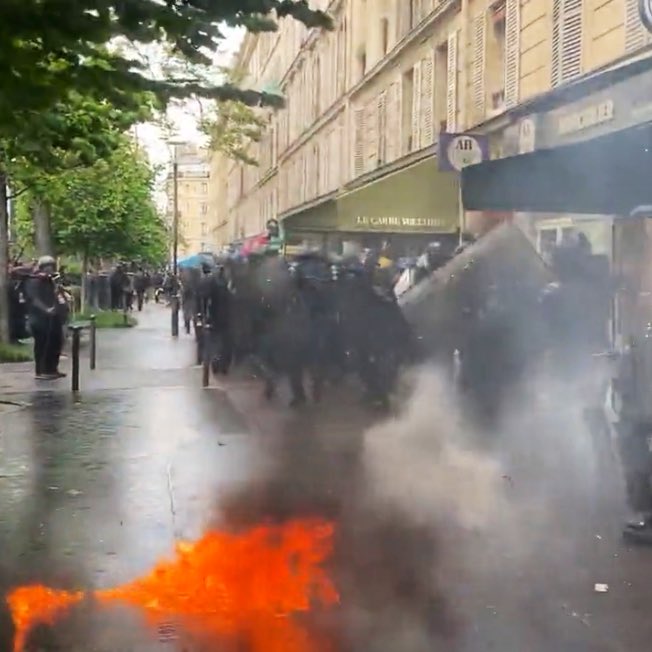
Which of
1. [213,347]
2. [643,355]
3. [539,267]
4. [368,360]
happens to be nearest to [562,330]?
[539,267]

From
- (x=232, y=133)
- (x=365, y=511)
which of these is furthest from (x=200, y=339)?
(x=365, y=511)

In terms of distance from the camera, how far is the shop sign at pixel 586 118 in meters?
13.5

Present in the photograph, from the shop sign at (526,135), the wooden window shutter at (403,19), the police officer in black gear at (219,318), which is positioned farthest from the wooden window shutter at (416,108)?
the police officer in black gear at (219,318)

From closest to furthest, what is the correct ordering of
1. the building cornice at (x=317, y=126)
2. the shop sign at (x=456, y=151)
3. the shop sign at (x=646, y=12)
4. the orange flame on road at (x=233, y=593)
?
1. the orange flame on road at (x=233, y=593)
2. the shop sign at (x=646, y=12)
3. the shop sign at (x=456, y=151)
4. the building cornice at (x=317, y=126)

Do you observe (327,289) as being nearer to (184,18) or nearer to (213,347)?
(213,347)

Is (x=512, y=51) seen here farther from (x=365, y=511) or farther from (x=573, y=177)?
(x=365, y=511)

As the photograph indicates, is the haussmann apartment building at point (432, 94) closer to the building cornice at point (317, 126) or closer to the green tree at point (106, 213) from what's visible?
the building cornice at point (317, 126)

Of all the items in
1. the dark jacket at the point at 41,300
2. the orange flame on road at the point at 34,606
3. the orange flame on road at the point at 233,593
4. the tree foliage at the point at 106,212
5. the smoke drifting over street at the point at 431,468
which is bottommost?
the orange flame on road at the point at 34,606

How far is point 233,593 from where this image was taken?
570 cm

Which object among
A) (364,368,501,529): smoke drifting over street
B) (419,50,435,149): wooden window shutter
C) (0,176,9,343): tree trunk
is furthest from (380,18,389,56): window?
(364,368,501,529): smoke drifting over street

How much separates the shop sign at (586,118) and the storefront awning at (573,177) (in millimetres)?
3469

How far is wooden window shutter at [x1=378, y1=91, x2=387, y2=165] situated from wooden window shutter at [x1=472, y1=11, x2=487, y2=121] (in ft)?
16.2

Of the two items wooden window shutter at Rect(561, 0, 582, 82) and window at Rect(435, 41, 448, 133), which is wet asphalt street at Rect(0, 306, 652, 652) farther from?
window at Rect(435, 41, 448, 133)

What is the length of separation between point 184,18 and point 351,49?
676 inches
